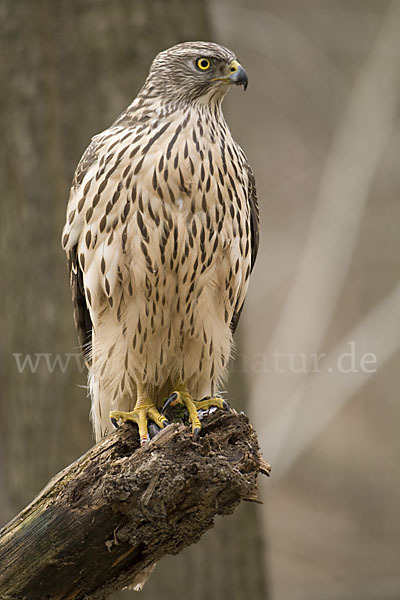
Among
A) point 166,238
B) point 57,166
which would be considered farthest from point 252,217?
point 57,166

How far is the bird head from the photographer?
11.9ft

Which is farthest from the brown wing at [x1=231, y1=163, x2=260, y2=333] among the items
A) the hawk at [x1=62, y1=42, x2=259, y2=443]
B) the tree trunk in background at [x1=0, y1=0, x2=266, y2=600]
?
the tree trunk in background at [x1=0, y1=0, x2=266, y2=600]

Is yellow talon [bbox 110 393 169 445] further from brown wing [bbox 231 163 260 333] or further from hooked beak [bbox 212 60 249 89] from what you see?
hooked beak [bbox 212 60 249 89]

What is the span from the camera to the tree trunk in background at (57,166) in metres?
5.05

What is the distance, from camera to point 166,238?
343 centimetres

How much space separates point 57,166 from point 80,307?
1.27 m

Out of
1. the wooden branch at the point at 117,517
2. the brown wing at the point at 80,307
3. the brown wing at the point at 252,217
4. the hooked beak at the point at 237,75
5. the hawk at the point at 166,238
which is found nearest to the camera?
the wooden branch at the point at 117,517

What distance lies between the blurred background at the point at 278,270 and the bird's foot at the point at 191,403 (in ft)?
4.68

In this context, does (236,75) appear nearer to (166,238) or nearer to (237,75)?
(237,75)

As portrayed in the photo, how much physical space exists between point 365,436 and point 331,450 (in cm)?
48

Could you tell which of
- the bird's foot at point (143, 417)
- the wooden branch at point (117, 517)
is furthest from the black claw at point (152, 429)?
the wooden branch at point (117, 517)

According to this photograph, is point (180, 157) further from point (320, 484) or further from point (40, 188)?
point (320, 484)

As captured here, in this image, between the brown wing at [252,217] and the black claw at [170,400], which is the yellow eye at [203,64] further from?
the black claw at [170,400]

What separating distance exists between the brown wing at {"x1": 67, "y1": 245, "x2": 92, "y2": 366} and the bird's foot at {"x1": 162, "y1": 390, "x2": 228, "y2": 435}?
Result: 624mm
